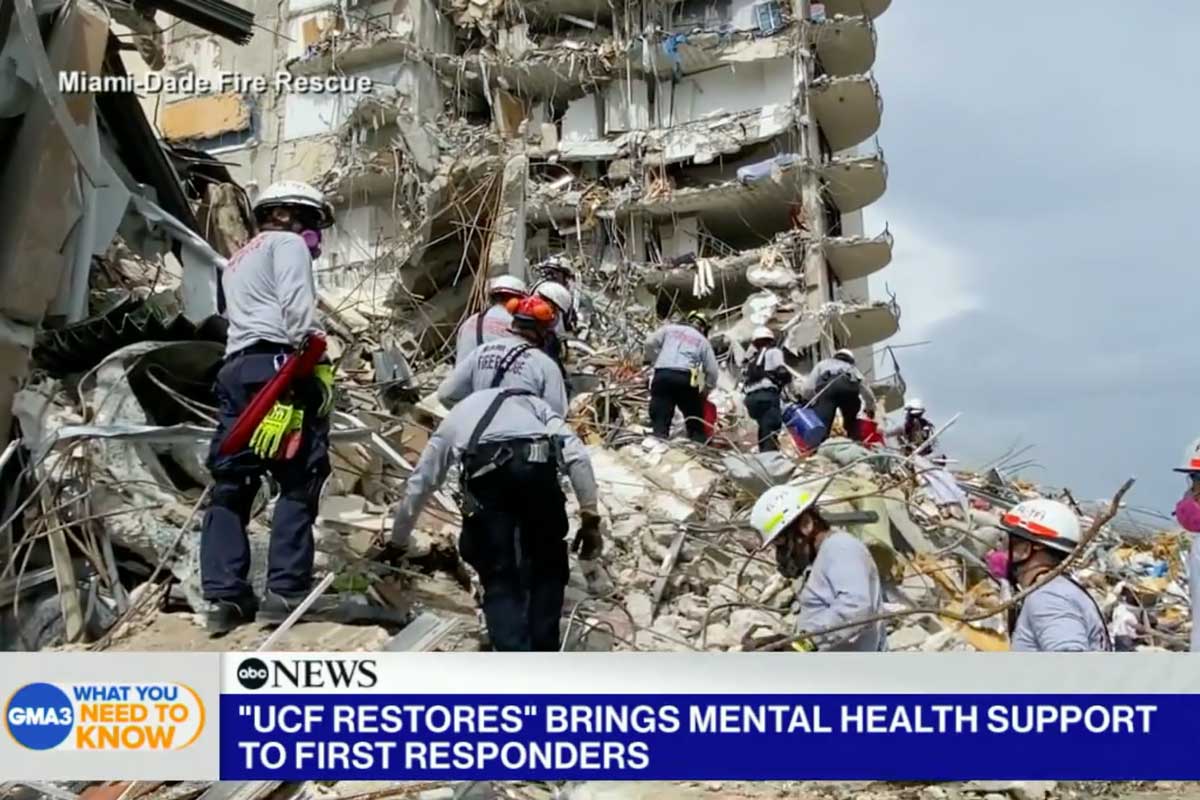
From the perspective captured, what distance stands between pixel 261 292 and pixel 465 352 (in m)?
Result: 1.47

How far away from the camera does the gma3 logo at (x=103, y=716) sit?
310 centimetres

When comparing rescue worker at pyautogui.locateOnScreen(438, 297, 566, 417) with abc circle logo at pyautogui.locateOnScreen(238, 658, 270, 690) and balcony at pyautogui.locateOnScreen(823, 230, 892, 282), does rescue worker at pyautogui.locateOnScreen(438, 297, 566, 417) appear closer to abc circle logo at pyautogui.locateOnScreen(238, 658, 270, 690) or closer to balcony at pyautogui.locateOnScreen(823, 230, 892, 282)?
abc circle logo at pyautogui.locateOnScreen(238, 658, 270, 690)

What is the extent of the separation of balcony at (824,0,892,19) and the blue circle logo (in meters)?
23.7

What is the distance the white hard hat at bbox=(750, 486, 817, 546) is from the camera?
3.86 m

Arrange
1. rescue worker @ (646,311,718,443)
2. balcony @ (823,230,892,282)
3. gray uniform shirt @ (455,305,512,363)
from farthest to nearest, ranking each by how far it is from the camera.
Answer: balcony @ (823,230,892,282)
rescue worker @ (646,311,718,443)
gray uniform shirt @ (455,305,512,363)

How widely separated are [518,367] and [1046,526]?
6.48ft

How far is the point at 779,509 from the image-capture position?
3.93m

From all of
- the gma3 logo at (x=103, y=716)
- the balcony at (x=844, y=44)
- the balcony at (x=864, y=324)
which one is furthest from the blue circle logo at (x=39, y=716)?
the balcony at (x=844, y=44)

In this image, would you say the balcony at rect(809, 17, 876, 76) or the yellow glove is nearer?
the yellow glove

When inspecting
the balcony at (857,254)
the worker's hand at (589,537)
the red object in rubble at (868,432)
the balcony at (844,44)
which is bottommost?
the worker's hand at (589,537)

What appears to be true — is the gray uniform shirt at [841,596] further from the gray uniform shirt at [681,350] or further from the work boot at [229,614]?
the gray uniform shirt at [681,350]

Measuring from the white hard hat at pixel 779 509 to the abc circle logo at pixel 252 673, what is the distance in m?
1.78

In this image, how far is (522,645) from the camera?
3809 millimetres

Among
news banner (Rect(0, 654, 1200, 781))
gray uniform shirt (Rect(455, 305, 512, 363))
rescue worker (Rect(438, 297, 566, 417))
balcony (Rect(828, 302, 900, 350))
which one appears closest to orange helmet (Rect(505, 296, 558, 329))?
rescue worker (Rect(438, 297, 566, 417))
